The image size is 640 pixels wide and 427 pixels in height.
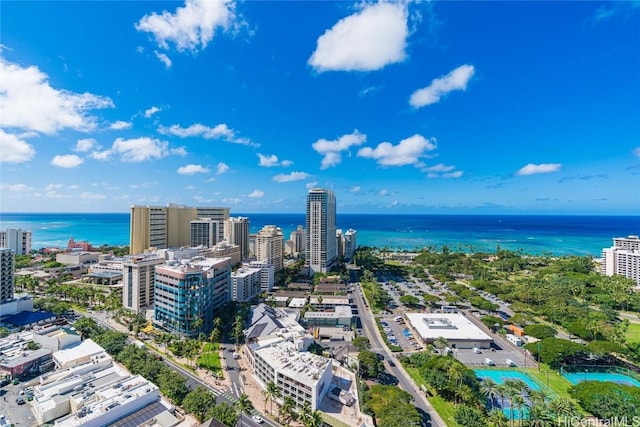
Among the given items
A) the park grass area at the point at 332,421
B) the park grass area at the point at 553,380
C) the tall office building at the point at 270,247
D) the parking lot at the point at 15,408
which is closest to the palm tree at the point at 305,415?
the park grass area at the point at 332,421

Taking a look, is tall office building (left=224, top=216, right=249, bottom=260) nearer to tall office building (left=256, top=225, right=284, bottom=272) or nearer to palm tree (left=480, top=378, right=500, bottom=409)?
tall office building (left=256, top=225, right=284, bottom=272)

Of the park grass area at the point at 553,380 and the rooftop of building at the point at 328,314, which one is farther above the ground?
the rooftop of building at the point at 328,314

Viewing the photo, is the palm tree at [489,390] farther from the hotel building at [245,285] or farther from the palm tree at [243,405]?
the hotel building at [245,285]

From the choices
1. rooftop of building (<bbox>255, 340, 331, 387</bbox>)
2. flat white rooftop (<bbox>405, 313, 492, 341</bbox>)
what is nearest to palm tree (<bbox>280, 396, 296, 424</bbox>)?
rooftop of building (<bbox>255, 340, 331, 387</bbox>)

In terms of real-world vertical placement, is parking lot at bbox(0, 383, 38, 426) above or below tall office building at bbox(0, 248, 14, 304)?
below

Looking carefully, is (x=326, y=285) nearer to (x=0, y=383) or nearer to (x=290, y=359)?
(x=290, y=359)

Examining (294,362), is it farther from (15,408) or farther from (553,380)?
(553,380)

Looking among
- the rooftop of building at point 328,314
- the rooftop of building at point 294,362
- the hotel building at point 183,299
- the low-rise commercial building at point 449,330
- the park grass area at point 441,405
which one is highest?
the hotel building at point 183,299

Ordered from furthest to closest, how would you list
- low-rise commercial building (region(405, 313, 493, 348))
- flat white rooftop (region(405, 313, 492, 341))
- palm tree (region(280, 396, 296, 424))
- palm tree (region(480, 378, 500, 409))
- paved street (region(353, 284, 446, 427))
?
flat white rooftop (region(405, 313, 492, 341))
low-rise commercial building (region(405, 313, 493, 348))
paved street (region(353, 284, 446, 427))
palm tree (region(480, 378, 500, 409))
palm tree (region(280, 396, 296, 424))
